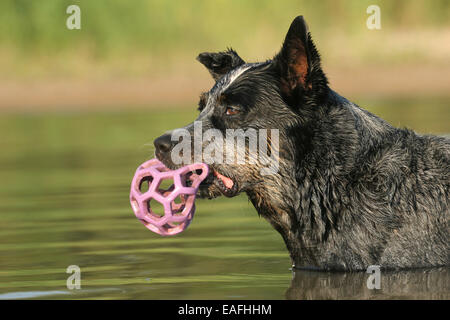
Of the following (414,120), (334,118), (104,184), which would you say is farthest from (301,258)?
(414,120)

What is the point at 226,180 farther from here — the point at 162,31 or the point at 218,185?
the point at 162,31

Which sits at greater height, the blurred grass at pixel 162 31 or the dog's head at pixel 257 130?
the blurred grass at pixel 162 31

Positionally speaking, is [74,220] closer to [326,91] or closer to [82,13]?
[326,91]

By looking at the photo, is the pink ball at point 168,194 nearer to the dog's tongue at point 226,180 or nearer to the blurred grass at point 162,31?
the dog's tongue at point 226,180

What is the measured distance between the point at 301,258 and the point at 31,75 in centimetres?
2396

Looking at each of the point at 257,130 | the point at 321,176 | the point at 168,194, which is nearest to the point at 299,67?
the point at 257,130

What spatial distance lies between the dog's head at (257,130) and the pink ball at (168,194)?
9 cm

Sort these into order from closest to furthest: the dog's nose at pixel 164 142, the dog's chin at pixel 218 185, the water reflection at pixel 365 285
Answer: the water reflection at pixel 365 285
the dog's nose at pixel 164 142
the dog's chin at pixel 218 185

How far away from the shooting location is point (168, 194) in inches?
312

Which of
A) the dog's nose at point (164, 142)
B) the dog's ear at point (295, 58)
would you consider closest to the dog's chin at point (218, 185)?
the dog's nose at point (164, 142)

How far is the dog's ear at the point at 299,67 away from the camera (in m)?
7.73

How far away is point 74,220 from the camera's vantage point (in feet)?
37.5

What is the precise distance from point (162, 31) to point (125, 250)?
23722 mm
